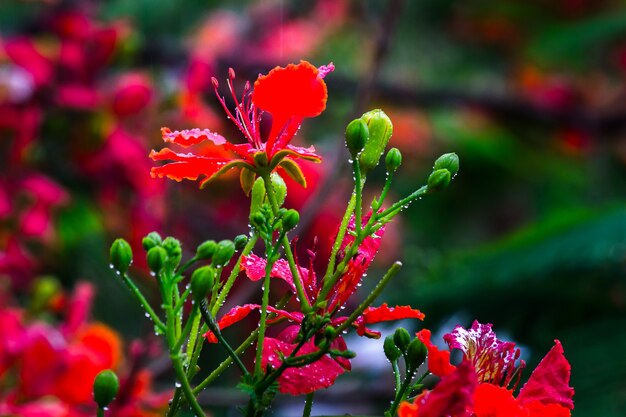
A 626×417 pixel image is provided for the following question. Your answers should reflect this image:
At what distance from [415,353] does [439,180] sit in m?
0.07

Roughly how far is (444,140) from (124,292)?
828 mm

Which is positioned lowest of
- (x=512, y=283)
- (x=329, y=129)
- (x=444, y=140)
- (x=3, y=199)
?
(x=512, y=283)

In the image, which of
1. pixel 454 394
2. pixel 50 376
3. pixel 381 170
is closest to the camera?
pixel 454 394

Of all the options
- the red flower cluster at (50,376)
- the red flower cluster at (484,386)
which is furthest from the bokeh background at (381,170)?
the red flower cluster at (484,386)

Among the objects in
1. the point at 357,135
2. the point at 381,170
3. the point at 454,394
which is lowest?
the point at 454,394

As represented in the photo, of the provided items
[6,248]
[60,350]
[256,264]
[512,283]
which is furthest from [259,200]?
[6,248]

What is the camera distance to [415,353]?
36 centimetres

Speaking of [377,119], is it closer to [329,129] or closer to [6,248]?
[6,248]

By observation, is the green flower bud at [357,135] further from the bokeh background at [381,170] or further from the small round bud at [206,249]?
the bokeh background at [381,170]

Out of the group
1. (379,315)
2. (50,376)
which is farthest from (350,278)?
(50,376)

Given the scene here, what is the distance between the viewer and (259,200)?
379 mm

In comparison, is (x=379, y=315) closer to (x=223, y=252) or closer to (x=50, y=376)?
(x=223, y=252)

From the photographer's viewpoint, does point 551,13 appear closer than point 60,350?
No

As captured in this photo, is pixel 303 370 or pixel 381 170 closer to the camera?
pixel 303 370
